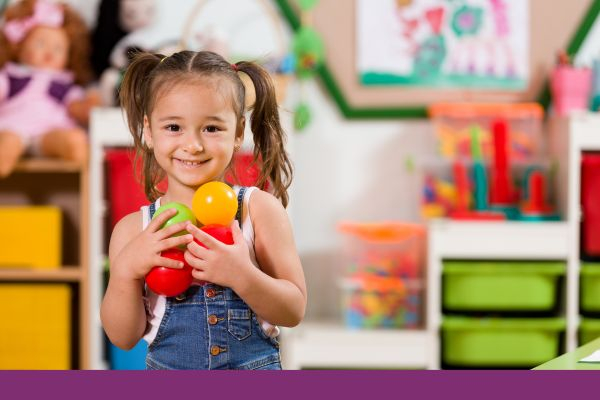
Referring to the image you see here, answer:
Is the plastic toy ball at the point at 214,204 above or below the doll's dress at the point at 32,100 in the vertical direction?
below

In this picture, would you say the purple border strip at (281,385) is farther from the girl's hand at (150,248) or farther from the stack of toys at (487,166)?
the stack of toys at (487,166)

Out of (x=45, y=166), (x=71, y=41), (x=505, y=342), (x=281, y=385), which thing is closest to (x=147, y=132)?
(x=281, y=385)

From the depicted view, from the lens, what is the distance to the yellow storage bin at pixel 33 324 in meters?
2.48

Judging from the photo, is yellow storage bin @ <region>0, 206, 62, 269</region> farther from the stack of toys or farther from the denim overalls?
the denim overalls

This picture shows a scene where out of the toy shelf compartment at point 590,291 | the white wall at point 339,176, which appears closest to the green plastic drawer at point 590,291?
the toy shelf compartment at point 590,291

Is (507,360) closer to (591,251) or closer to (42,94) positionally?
A: (591,251)

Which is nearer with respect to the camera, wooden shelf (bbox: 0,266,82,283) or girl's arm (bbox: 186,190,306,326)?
girl's arm (bbox: 186,190,306,326)

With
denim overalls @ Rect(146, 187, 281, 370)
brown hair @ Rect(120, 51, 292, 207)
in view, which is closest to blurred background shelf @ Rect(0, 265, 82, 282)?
brown hair @ Rect(120, 51, 292, 207)

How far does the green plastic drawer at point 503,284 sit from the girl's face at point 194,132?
1603 mm

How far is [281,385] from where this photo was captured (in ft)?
2.04

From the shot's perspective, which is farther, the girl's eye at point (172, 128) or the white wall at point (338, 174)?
the white wall at point (338, 174)

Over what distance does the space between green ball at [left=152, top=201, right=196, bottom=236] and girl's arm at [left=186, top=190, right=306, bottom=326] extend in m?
0.02

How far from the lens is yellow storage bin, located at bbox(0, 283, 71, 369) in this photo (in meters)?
2.48

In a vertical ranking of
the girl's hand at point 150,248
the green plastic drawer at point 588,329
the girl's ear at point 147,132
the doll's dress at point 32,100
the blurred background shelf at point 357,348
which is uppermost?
the doll's dress at point 32,100
